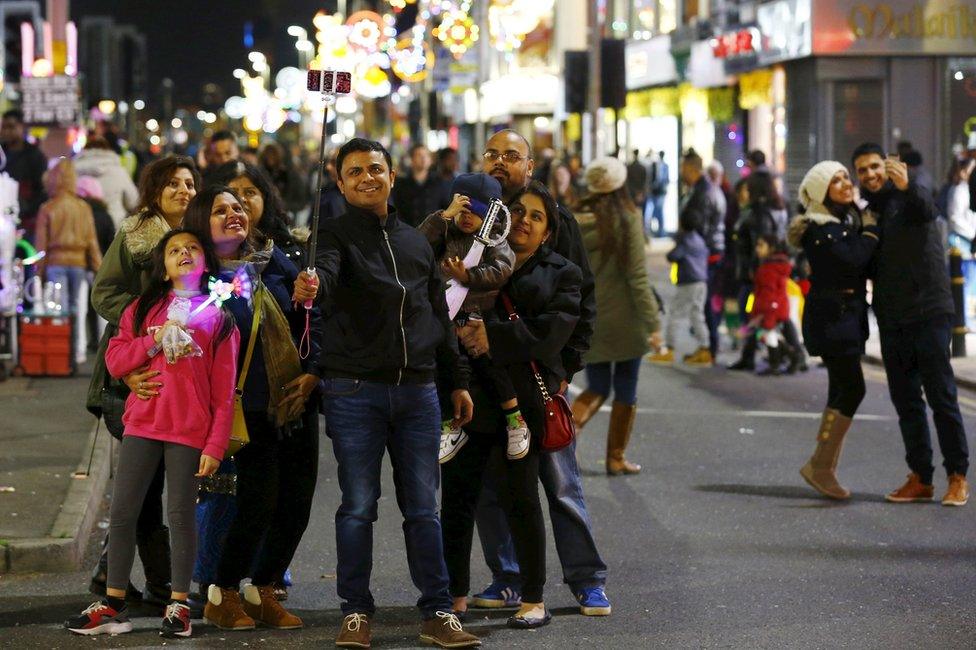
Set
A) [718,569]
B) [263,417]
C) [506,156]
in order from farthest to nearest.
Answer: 1. [718,569]
2. [506,156]
3. [263,417]

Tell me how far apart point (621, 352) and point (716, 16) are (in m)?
25.0

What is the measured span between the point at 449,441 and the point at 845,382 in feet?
12.1

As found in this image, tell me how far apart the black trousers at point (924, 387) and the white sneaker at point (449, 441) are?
3748 mm

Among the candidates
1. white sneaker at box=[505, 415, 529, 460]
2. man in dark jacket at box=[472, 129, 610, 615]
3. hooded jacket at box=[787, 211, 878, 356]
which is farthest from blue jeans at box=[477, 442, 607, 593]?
hooded jacket at box=[787, 211, 878, 356]

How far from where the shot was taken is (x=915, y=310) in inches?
382

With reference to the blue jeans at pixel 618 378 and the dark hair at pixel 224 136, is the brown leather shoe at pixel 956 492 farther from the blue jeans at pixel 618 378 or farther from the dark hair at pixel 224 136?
the dark hair at pixel 224 136

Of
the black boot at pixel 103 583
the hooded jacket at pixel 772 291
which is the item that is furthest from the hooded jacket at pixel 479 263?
the hooded jacket at pixel 772 291

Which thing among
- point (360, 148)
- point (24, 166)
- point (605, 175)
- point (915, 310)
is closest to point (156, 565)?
point (360, 148)

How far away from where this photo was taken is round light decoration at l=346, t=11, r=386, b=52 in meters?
37.4

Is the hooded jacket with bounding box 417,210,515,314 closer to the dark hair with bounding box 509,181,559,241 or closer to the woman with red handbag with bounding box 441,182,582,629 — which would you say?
the woman with red handbag with bounding box 441,182,582,629

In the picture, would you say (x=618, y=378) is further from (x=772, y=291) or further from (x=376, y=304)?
(x=772, y=291)

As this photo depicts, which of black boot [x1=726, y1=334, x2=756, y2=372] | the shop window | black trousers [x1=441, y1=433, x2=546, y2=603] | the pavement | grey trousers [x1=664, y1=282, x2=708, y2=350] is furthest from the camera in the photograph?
the shop window

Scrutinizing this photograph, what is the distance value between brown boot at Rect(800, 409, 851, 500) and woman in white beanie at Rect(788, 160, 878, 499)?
0.02 metres

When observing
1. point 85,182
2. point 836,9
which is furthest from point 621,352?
point 836,9
